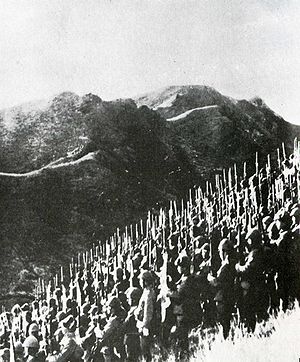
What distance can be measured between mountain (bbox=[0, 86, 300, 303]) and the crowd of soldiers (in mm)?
177

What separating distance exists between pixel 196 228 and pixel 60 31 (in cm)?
231

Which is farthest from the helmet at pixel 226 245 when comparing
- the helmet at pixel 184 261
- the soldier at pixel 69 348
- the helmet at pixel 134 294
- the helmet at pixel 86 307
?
the soldier at pixel 69 348

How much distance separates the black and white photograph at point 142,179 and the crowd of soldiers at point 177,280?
0.04 feet

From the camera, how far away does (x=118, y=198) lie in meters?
6.11

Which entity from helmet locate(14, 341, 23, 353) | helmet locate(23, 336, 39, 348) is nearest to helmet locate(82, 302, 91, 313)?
helmet locate(23, 336, 39, 348)

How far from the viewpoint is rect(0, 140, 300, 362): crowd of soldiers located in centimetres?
570

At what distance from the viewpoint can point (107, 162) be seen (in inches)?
242

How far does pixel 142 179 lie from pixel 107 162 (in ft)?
1.25

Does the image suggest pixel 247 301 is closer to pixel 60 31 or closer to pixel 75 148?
pixel 75 148

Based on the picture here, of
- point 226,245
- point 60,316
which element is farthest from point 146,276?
point 60,316

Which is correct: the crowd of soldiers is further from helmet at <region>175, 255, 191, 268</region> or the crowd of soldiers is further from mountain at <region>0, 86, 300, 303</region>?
mountain at <region>0, 86, 300, 303</region>

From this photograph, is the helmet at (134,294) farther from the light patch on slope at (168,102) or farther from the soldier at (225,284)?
the light patch on slope at (168,102)

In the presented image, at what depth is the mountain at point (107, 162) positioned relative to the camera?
19.8ft

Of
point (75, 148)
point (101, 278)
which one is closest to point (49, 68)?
point (75, 148)
